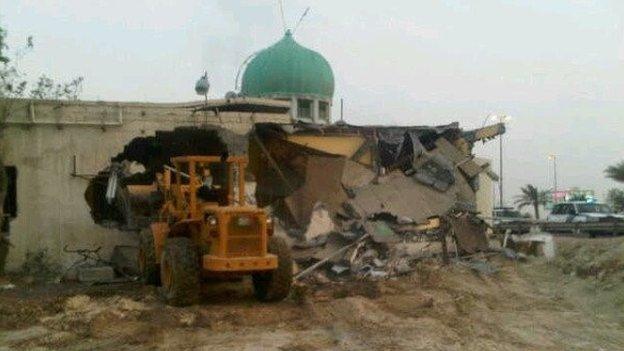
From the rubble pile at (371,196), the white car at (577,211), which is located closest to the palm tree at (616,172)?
the white car at (577,211)

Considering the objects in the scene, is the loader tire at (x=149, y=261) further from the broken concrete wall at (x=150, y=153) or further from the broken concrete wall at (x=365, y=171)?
the broken concrete wall at (x=365, y=171)

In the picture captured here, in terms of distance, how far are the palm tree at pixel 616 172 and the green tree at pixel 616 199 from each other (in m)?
9.74

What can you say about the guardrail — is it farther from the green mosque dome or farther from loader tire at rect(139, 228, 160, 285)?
the green mosque dome

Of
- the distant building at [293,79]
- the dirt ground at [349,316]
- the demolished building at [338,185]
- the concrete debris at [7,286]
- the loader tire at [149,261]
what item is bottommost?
the concrete debris at [7,286]

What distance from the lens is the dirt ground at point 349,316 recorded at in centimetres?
1053

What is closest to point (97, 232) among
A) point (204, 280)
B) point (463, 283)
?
point (204, 280)

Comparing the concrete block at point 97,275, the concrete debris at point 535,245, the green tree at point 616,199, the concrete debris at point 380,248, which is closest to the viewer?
the concrete debris at point 380,248

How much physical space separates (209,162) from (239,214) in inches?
58.4

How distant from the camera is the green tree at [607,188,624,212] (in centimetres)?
4769

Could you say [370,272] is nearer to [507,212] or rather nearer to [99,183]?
[99,183]

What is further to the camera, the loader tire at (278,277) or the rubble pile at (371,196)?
the rubble pile at (371,196)

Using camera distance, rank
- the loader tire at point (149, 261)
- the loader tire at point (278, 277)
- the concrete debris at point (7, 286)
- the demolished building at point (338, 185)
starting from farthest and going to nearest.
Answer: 1. the demolished building at point (338, 185)
2. the concrete debris at point (7, 286)
3. the loader tire at point (149, 261)
4. the loader tire at point (278, 277)

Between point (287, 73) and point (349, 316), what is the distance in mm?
22223

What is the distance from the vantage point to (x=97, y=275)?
17.4 meters
